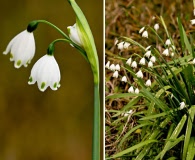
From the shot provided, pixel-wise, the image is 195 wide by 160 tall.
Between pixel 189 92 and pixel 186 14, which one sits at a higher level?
pixel 186 14

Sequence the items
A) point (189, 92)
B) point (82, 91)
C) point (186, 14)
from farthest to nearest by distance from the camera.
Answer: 1. point (186, 14)
2. point (82, 91)
3. point (189, 92)

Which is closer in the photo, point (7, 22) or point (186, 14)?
point (7, 22)

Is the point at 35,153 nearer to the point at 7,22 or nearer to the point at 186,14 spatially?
the point at 7,22

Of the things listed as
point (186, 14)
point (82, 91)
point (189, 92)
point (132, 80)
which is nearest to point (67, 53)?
point (82, 91)

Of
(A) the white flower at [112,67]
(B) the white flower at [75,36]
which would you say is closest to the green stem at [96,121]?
(B) the white flower at [75,36]

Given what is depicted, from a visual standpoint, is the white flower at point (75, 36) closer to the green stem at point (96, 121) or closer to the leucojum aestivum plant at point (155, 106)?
the green stem at point (96, 121)

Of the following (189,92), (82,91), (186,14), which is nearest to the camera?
(189,92)

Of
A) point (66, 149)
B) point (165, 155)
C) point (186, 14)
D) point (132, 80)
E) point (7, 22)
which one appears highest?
point (7, 22)
